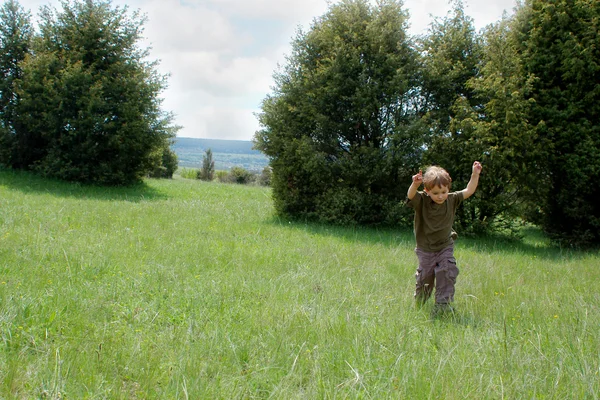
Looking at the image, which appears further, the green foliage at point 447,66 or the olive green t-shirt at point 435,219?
the green foliage at point 447,66

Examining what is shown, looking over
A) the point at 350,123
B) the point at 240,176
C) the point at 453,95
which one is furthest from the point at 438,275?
the point at 240,176

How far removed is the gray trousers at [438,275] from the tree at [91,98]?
14569 millimetres

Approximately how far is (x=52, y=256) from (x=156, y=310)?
254 centimetres

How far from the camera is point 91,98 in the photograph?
16125 millimetres

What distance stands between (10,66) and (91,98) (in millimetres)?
6554

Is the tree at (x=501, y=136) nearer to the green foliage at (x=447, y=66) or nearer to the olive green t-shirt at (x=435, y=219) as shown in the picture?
the green foliage at (x=447, y=66)

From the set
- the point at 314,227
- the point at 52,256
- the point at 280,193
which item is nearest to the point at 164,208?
the point at 280,193

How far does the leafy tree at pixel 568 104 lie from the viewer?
10422 millimetres

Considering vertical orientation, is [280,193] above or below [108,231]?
above

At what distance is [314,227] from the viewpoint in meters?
11.4

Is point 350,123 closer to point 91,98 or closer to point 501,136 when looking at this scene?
point 501,136

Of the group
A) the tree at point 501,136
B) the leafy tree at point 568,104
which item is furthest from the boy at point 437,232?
the leafy tree at point 568,104

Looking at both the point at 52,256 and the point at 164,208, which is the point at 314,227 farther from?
the point at 52,256

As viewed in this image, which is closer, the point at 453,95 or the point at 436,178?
A: the point at 436,178
